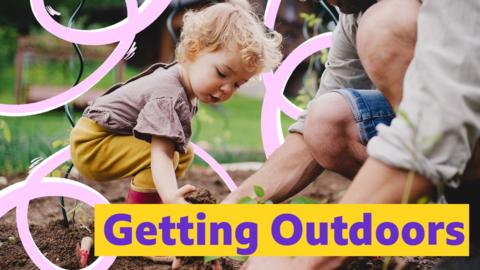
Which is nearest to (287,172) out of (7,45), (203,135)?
(203,135)

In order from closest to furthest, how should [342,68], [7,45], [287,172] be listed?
[287,172] → [342,68] → [7,45]

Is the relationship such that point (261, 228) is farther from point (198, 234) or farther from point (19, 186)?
point (19, 186)

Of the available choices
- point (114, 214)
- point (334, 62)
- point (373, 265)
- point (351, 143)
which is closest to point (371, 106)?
point (351, 143)

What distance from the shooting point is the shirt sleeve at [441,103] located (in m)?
1.15

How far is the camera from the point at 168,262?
187cm

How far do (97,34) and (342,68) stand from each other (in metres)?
0.72

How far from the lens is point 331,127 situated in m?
1.55

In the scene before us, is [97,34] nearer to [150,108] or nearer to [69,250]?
[150,108]

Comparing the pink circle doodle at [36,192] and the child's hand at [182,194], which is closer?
the child's hand at [182,194]

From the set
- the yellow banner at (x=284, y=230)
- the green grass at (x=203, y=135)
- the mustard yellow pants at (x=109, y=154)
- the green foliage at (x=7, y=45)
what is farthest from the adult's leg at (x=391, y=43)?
the green foliage at (x=7, y=45)

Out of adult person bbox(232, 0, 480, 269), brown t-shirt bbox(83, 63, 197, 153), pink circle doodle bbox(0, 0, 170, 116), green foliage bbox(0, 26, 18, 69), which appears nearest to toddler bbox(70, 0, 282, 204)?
brown t-shirt bbox(83, 63, 197, 153)

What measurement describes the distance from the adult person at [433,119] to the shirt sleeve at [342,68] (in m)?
0.56

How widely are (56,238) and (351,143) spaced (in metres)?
0.98

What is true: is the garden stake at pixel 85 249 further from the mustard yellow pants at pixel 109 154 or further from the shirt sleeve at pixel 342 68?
the shirt sleeve at pixel 342 68
